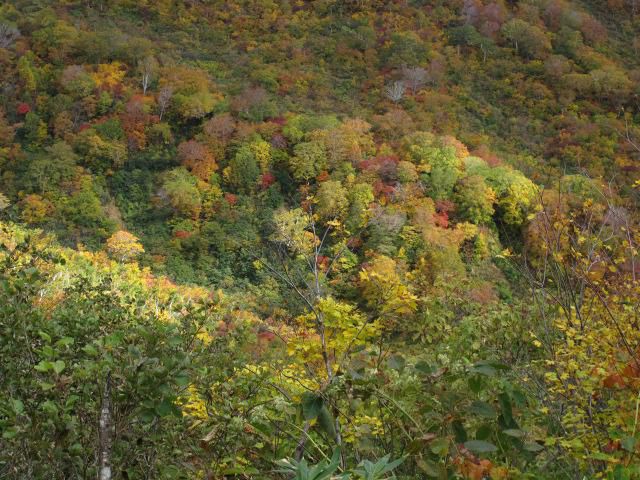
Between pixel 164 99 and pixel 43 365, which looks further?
pixel 164 99

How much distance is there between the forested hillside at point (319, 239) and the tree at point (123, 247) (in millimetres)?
109

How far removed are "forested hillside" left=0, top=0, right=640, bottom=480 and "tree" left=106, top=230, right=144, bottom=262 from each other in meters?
0.11

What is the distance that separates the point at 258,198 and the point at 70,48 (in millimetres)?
18796

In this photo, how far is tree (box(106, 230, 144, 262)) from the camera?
22.4m

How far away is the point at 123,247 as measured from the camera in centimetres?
2248

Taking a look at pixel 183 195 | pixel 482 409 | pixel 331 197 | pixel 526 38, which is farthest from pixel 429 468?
pixel 526 38

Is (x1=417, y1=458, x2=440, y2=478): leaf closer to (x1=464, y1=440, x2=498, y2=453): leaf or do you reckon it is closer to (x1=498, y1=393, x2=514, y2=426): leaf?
(x1=464, y1=440, x2=498, y2=453): leaf

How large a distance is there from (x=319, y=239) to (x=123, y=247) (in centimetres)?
1868

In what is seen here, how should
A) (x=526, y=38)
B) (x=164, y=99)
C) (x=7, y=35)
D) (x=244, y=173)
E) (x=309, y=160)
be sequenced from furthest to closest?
(x=526, y=38), (x=7, y=35), (x=164, y=99), (x=244, y=173), (x=309, y=160)

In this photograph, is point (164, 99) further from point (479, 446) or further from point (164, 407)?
point (479, 446)

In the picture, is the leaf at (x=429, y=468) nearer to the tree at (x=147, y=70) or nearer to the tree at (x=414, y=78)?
the tree at (x=147, y=70)

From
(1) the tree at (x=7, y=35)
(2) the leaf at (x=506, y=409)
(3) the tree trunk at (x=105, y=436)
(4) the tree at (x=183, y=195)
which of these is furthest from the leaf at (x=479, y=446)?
(1) the tree at (x=7, y=35)

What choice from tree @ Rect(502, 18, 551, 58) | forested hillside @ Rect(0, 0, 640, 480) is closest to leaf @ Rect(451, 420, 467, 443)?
forested hillside @ Rect(0, 0, 640, 480)

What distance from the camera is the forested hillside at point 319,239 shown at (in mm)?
1780
